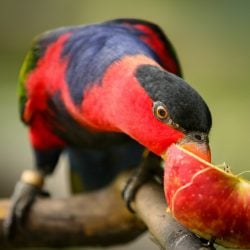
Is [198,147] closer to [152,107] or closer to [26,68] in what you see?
[152,107]

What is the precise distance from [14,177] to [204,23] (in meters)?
1.31

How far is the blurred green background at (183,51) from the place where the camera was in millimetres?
2375

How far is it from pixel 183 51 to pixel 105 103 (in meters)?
1.75

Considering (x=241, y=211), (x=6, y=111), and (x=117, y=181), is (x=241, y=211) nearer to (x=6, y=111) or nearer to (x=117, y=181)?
(x=117, y=181)

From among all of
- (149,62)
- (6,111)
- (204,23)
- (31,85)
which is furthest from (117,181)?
(6,111)

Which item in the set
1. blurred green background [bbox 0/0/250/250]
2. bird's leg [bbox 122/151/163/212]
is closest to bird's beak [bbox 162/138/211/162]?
bird's leg [bbox 122/151/163/212]

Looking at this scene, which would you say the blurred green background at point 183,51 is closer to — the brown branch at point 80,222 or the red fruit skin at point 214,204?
the brown branch at point 80,222

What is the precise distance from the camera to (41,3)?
12.7 ft

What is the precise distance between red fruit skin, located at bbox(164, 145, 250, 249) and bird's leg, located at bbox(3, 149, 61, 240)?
0.93m

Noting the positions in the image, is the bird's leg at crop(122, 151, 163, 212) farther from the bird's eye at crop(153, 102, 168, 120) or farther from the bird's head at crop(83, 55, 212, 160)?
the bird's eye at crop(153, 102, 168, 120)

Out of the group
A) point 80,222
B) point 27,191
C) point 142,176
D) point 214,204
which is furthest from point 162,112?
point 27,191

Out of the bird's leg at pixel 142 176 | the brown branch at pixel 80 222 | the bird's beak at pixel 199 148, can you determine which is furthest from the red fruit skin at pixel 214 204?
the brown branch at pixel 80 222

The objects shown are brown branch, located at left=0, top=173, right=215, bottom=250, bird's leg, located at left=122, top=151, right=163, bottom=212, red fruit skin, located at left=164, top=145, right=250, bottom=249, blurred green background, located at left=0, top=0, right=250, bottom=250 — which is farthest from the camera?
blurred green background, located at left=0, top=0, right=250, bottom=250

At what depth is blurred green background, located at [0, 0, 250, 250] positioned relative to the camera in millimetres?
2375
